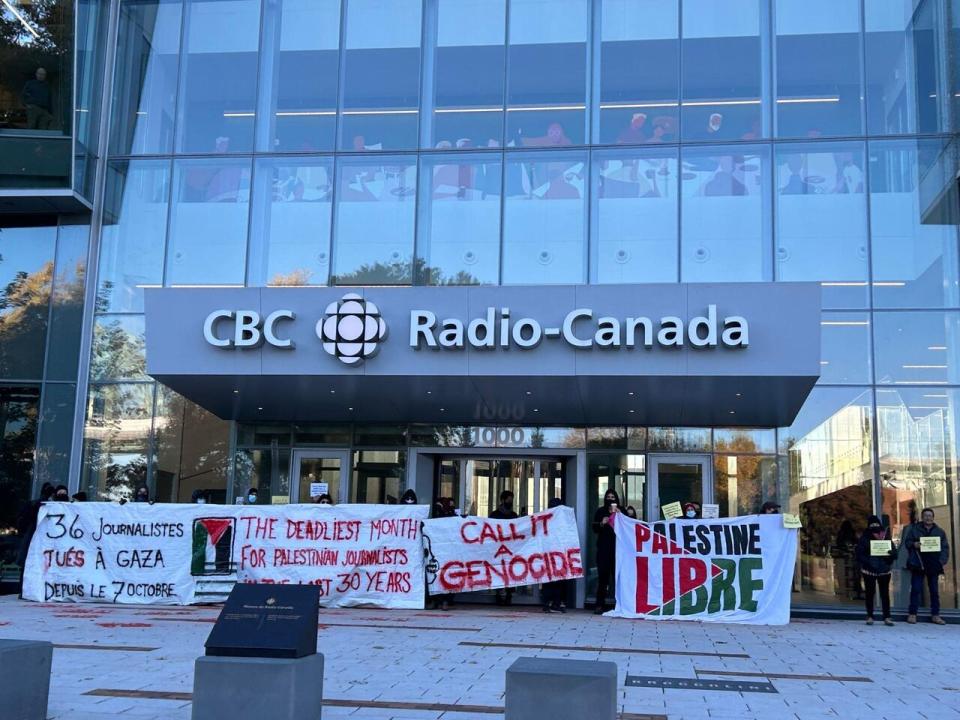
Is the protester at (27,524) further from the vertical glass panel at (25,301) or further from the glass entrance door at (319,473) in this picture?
the glass entrance door at (319,473)

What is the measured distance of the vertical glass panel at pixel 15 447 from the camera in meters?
21.0

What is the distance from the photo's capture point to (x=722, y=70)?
67.8 ft

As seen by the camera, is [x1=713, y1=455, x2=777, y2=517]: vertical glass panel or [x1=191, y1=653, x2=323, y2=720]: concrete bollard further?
[x1=713, y1=455, x2=777, y2=517]: vertical glass panel

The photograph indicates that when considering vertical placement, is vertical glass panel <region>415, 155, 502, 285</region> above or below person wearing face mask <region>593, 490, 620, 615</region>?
above

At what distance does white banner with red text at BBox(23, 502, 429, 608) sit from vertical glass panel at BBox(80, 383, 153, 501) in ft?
10.4

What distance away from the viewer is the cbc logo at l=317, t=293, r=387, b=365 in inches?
650

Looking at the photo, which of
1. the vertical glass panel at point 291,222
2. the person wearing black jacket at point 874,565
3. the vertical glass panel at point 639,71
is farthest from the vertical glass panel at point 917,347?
the vertical glass panel at point 291,222

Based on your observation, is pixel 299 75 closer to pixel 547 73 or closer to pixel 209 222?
pixel 209 222

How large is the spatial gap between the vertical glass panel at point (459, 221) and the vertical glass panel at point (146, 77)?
225 inches

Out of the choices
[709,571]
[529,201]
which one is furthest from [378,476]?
[709,571]

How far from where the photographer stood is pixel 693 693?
947 cm

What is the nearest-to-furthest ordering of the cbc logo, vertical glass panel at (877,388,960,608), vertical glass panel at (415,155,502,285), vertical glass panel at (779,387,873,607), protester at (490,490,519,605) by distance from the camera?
the cbc logo, protester at (490,490,519,605), vertical glass panel at (877,388,960,608), vertical glass panel at (779,387,873,607), vertical glass panel at (415,155,502,285)

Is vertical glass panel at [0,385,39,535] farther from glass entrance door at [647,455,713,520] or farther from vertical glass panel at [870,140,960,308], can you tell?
vertical glass panel at [870,140,960,308]

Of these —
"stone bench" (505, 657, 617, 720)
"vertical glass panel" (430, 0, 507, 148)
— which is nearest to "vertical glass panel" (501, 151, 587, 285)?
"vertical glass panel" (430, 0, 507, 148)
